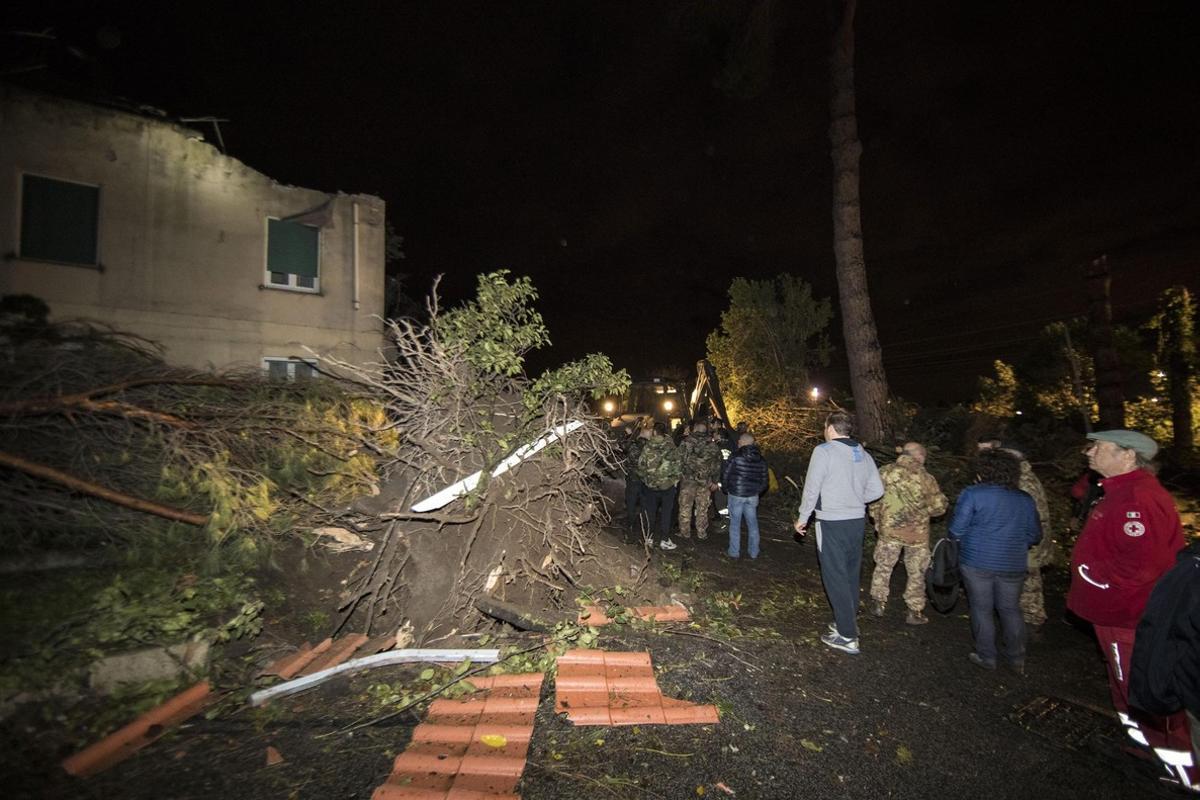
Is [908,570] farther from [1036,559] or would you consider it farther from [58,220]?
[58,220]

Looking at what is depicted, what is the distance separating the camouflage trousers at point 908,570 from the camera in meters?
5.48

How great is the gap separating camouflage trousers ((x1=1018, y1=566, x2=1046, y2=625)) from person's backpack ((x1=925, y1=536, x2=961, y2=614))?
0.82m

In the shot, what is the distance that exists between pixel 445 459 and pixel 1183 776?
216 inches

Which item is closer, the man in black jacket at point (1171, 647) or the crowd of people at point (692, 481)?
the man in black jacket at point (1171, 647)

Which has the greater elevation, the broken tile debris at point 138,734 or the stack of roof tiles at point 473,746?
the broken tile debris at point 138,734

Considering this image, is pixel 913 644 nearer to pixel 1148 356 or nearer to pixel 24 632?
pixel 24 632

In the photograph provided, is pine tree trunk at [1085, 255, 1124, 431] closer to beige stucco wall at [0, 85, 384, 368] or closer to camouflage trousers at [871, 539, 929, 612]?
camouflage trousers at [871, 539, 929, 612]

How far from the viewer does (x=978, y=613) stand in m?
4.50

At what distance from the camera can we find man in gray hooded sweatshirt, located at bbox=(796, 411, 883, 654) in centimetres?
469

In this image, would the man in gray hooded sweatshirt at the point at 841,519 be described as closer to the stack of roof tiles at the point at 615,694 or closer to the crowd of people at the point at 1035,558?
the crowd of people at the point at 1035,558

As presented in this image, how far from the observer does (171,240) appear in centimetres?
1166

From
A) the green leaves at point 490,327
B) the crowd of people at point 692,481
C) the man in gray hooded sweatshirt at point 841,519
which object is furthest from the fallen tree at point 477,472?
the crowd of people at point 692,481

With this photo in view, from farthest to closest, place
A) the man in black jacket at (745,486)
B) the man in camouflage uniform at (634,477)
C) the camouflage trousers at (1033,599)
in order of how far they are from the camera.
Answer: the man in camouflage uniform at (634,477) → the man in black jacket at (745,486) → the camouflage trousers at (1033,599)

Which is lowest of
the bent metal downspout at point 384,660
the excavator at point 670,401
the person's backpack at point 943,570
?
the bent metal downspout at point 384,660
